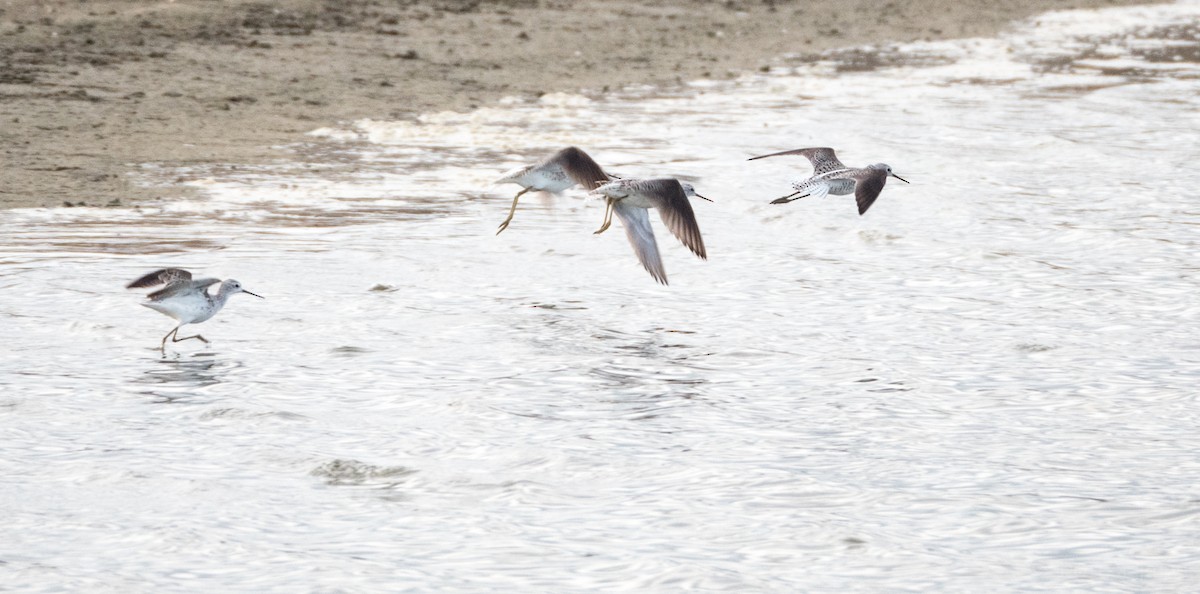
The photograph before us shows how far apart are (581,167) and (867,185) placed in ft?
4.82

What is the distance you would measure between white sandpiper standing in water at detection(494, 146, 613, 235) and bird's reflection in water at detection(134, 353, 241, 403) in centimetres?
200

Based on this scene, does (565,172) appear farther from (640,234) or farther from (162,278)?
(162,278)

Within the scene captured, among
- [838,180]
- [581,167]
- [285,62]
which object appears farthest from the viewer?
[285,62]

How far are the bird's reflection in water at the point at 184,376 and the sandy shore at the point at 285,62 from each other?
10.5 feet

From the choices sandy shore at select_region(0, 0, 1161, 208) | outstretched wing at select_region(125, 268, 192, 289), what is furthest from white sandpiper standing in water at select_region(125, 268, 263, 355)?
sandy shore at select_region(0, 0, 1161, 208)

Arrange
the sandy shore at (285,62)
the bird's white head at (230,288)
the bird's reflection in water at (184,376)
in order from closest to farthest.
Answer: the bird's reflection in water at (184,376)
the bird's white head at (230,288)
the sandy shore at (285,62)

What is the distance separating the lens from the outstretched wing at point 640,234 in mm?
8664

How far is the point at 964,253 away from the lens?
33.0ft

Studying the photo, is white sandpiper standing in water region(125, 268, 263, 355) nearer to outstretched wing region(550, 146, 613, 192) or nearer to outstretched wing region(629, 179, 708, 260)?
outstretched wing region(550, 146, 613, 192)

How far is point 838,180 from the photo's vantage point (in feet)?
30.5

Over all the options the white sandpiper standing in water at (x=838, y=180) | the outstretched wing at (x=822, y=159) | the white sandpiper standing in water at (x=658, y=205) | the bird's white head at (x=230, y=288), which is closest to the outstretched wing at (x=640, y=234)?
the white sandpiper standing in water at (x=658, y=205)

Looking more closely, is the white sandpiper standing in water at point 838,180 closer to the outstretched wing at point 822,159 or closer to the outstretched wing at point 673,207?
the outstretched wing at point 822,159

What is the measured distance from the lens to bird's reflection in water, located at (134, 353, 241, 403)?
7031 mm

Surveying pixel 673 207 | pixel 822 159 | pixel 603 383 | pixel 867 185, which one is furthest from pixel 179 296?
pixel 822 159
